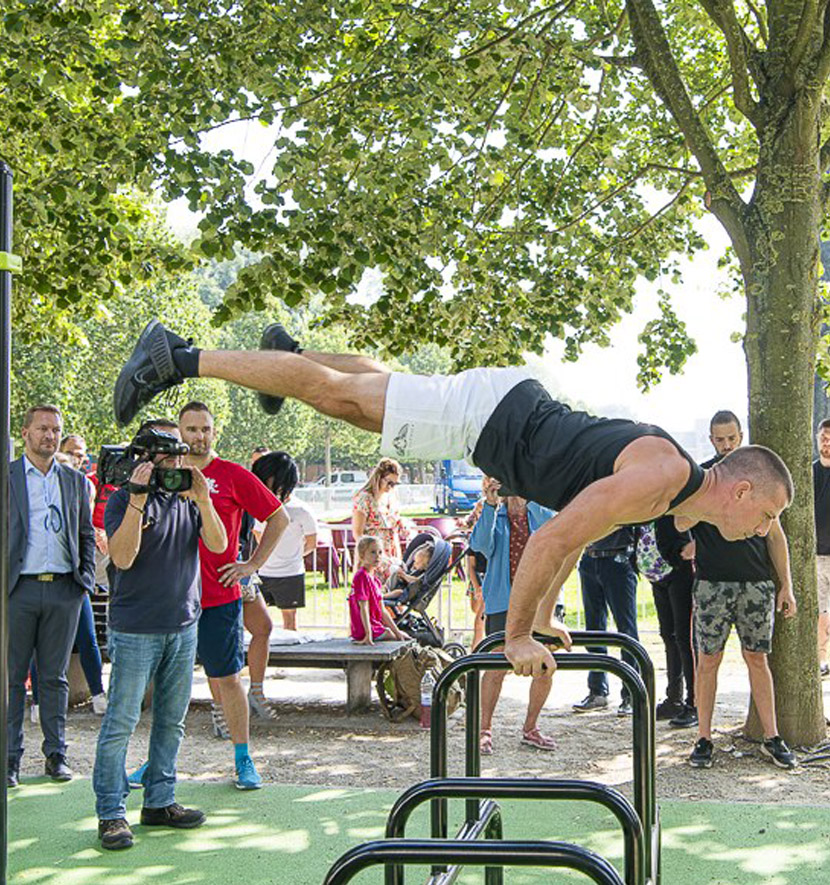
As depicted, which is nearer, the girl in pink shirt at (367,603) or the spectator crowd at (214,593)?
the spectator crowd at (214,593)

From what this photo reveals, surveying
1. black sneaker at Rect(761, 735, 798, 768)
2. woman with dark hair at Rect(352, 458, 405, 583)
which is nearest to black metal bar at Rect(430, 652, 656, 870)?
black sneaker at Rect(761, 735, 798, 768)

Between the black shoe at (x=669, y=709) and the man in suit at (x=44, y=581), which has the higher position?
the man in suit at (x=44, y=581)

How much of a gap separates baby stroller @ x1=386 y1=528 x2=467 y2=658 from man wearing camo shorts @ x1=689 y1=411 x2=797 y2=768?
8.65ft

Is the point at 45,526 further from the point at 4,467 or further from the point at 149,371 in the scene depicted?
the point at 4,467

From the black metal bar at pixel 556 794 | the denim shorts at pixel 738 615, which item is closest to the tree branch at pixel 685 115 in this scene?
the denim shorts at pixel 738 615

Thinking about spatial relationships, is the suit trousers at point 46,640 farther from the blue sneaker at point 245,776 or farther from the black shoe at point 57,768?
the blue sneaker at point 245,776

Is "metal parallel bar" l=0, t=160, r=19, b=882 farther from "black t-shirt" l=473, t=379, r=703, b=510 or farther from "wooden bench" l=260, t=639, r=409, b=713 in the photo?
"wooden bench" l=260, t=639, r=409, b=713

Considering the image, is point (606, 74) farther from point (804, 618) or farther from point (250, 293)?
point (804, 618)

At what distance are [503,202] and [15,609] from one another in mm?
5555

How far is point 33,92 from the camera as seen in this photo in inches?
369

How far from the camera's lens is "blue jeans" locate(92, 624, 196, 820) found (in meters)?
5.78

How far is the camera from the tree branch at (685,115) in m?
8.12

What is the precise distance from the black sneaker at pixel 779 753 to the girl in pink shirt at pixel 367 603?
2.95 metres

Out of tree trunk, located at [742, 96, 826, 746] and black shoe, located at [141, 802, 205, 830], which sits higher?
tree trunk, located at [742, 96, 826, 746]
